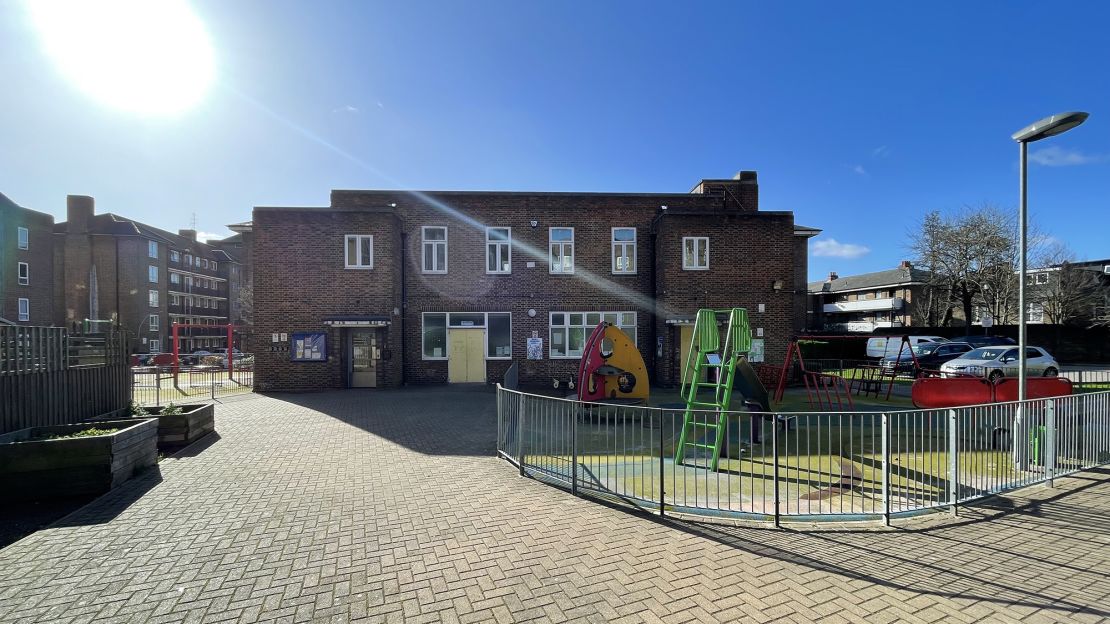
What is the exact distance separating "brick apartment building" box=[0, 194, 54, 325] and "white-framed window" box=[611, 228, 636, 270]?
144 feet

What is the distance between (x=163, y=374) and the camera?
74.5ft

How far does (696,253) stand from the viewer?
17.5 m

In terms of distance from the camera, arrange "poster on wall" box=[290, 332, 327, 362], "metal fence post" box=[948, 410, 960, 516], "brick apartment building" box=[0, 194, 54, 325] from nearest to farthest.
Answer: "metal fence post" box=[948, 410, 960, 516] < "poster on wall" box=[290, 332, 327, 362] < "brick apartment building" box=[0, 194, 54, 325]

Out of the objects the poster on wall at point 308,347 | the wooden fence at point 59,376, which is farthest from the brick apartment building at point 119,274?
the wooden fence at point 59,376

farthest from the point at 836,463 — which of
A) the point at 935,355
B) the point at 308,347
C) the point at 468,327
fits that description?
the point at 935,355

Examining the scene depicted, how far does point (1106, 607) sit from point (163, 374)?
29.9m

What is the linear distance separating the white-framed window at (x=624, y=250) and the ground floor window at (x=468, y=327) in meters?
4.67

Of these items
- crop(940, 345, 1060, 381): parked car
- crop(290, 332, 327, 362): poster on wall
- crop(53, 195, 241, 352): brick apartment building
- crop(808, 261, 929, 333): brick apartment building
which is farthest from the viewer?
crop(808, 261, 929, 333): brick apartment building

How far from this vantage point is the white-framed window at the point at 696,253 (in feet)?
57.2

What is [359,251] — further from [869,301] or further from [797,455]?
[869,301]

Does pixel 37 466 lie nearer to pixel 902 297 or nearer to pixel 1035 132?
pixel 1035 132

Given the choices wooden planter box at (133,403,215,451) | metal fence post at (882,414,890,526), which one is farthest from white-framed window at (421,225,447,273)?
metal fence post at (882,414,890,526)

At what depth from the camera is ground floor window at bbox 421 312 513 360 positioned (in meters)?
17.6

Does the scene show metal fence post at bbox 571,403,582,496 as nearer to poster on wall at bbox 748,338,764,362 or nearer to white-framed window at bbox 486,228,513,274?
white-framed window at bbox 486,228,513,274
